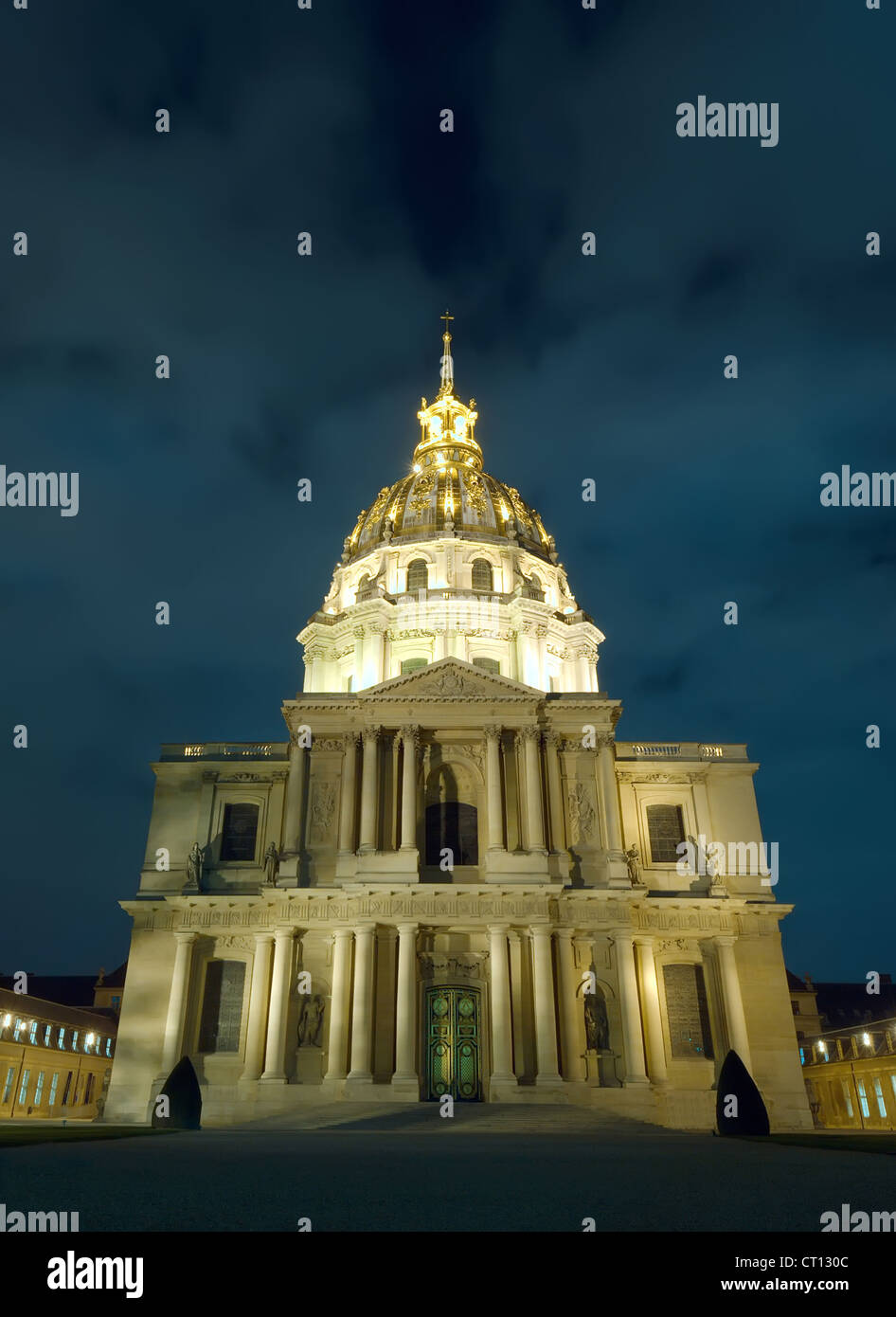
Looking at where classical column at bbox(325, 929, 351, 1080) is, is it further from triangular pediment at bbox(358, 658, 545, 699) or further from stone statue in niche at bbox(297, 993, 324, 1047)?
triangular pediment at bbox(358, 658, 545, 699)

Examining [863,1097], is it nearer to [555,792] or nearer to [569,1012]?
[569,1012]

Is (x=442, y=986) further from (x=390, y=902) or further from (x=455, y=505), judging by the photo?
(x=455, y=505)

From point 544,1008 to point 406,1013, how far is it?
4.67 m

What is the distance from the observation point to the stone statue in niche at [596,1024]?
1205 inches

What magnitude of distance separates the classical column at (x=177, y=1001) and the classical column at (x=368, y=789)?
302 inches

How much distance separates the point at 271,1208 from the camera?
718 cm

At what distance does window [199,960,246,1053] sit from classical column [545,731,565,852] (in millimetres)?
12947

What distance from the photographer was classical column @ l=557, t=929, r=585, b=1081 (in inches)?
1192

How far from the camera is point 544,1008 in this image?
30.5 m

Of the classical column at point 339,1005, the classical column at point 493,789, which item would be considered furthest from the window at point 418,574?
the classical column at point 339,1005

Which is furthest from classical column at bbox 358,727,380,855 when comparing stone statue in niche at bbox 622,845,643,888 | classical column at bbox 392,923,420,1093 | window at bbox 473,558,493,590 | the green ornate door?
window at bbox 473,558,493,590

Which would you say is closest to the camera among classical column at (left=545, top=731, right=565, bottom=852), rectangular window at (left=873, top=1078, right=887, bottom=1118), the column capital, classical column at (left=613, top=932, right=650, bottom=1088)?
classical column at (left=613, top=932, right=650, bottom=1088)

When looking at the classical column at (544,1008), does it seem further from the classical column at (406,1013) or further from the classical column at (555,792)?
the classical column at (406,1013)
